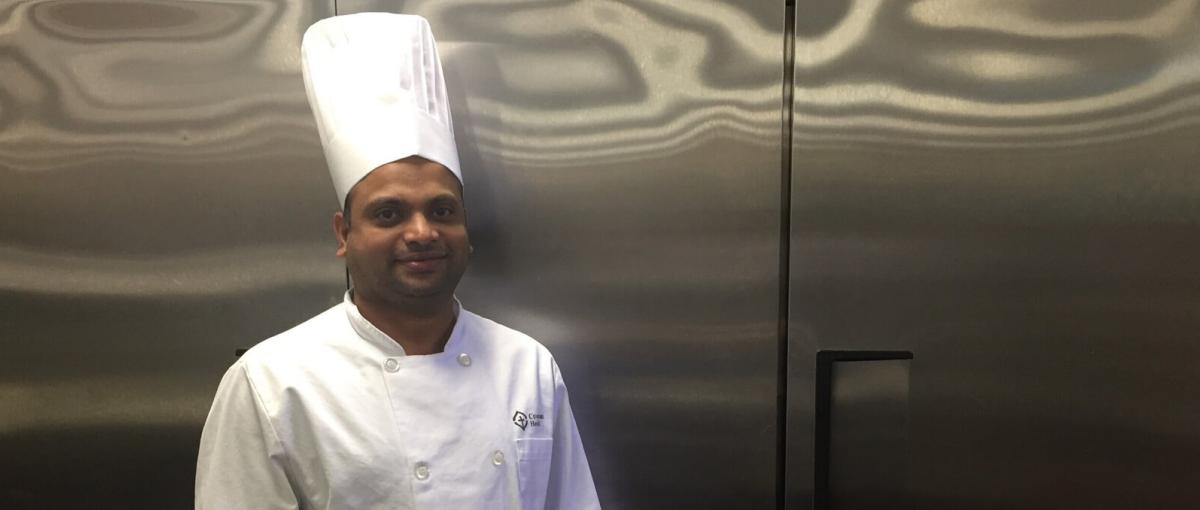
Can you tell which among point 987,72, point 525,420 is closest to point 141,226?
point 525,420

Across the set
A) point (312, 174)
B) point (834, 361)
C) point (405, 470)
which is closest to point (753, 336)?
point (834, 361)

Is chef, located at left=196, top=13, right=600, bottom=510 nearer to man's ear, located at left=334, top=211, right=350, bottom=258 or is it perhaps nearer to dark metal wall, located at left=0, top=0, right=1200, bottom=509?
man's ear, located at left=334, top=211, right=350, bottom=258

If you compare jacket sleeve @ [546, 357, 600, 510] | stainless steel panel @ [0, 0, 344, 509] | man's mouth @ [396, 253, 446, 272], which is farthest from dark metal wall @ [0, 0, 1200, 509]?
man's mouth @ [396, 253, 446, 272]

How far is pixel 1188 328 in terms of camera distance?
43.5 inches

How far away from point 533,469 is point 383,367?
7.8 inches

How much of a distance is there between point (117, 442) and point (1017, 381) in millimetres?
1160

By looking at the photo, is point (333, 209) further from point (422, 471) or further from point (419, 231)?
point (422, 471)

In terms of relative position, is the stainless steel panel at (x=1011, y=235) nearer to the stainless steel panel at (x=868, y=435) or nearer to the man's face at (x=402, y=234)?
the stainless steel panel at (x=868, y=435)

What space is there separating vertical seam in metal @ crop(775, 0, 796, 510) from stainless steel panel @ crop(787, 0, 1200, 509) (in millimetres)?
12

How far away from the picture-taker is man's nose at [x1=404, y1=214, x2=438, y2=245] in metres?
0.87

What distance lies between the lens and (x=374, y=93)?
3.01 feet

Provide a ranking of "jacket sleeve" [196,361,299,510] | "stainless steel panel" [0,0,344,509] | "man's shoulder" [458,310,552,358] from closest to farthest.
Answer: "jacket sleeve" [196,361,299,510]
"man's shoulder" [458,310,552,358]
"stainless steel panel" [0,0,344,509]

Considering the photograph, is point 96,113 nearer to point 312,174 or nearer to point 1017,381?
point 312,174

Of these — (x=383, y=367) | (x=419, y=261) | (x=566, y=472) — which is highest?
(x=419, y=261)
